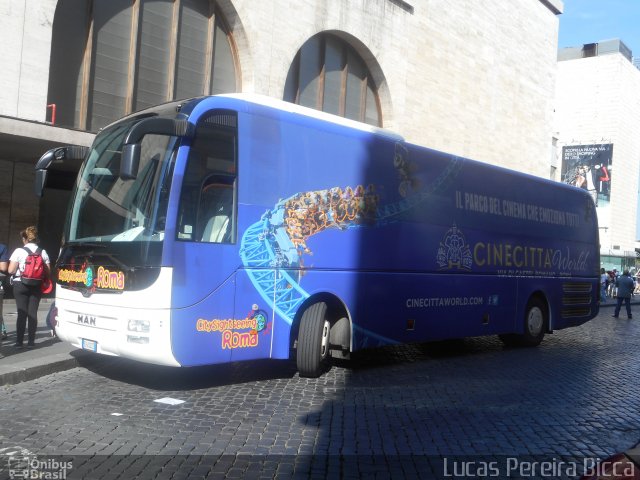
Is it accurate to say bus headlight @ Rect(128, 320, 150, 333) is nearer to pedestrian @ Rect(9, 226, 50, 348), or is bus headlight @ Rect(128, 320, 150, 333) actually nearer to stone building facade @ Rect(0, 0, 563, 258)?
pedestrian @ Rect(9, 226, 50, 348)

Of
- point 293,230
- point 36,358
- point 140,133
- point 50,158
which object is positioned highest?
point 140,133

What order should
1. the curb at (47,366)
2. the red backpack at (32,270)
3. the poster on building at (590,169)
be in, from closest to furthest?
1. the curb at (47,366)
2. the red backpack at (32,270)
3. the poster on building at (590,169)

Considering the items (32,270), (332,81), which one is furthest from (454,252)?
(332,81)

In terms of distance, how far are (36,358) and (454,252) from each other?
6343mm

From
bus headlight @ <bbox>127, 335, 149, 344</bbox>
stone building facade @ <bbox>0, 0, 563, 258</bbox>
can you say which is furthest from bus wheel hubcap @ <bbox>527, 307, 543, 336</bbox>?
Result: stone building facade @ <bbox>0, 0, 563, 258</bbox>

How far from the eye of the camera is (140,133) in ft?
20.8

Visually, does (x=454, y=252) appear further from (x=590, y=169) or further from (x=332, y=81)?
(x=590, y=169)

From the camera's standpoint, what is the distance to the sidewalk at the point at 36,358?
7.35m

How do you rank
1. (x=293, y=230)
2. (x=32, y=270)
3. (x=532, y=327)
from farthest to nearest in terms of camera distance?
1. (x=532, y=327)
2. (x=32, y=270)
3. (x=293, y=230)

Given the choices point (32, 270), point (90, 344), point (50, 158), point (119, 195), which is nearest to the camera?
point (119, 195)

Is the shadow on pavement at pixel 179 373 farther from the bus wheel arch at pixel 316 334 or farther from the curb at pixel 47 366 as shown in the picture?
the bus wheel arch at pixel 316 334

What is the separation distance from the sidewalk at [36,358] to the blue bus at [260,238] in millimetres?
504

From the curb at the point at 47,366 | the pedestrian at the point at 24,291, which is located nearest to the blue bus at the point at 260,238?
the curb at the point at 47,366

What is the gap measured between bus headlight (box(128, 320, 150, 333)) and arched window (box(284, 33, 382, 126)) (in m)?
13.7
